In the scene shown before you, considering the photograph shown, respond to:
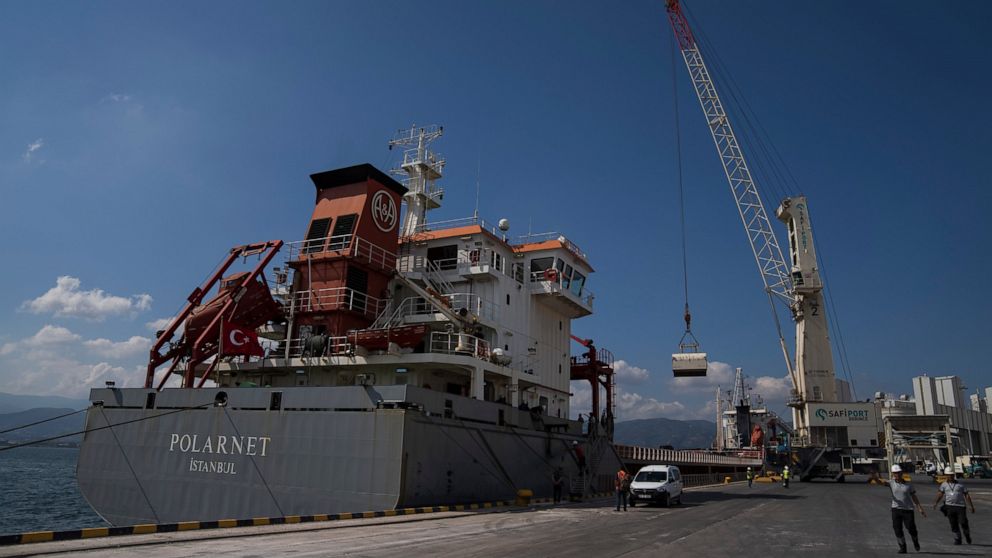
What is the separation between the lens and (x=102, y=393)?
917 inches

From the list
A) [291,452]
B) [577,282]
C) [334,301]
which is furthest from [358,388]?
[577,282]

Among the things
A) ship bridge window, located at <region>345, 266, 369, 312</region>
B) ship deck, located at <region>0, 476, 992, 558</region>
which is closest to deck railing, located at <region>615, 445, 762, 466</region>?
ship deck, located at <region>0, 476, 992, 558</region>

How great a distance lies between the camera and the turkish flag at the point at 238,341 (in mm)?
22375

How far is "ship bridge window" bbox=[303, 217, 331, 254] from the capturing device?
25.8m

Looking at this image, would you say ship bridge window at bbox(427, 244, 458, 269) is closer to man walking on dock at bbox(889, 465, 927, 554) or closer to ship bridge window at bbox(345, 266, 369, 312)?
ship bridge window at bbox(345, 266, 369, 312)

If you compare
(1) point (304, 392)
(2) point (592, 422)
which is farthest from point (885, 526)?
(1) point (304, 392)

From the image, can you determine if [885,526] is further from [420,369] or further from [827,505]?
[420,369]

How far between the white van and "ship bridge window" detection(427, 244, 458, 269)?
12375 millimetres

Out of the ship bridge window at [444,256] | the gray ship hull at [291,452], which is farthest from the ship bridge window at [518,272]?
the gray ship hull at [291,452]

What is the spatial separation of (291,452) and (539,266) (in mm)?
16745

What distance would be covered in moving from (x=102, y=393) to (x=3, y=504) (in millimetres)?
19919

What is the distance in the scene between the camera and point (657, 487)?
74.5 feet

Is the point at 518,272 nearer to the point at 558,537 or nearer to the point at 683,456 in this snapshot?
the point at 558,537

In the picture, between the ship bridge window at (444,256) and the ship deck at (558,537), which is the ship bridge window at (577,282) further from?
the ship deck at (558,537)
